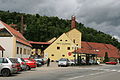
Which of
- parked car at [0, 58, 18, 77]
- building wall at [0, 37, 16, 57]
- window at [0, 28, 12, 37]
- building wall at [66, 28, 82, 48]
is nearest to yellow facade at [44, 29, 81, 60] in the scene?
building wall at [66, 28, 82, 48]

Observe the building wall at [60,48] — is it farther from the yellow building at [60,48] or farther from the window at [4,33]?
the window at [4,33]

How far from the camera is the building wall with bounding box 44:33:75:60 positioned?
8250 centimetres

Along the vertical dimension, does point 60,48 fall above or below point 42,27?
below

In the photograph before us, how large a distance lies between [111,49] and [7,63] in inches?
3711

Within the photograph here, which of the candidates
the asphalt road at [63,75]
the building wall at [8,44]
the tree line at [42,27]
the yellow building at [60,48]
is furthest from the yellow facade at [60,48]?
the asphalt road at [63,75]

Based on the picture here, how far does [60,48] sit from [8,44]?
42875 millimetres

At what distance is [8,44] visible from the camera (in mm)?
41719

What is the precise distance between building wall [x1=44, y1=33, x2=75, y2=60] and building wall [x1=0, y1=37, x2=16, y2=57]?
40510mm

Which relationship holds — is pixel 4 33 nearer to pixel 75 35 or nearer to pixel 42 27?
pixel 75 35

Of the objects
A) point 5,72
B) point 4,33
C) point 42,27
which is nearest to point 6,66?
point 5,72

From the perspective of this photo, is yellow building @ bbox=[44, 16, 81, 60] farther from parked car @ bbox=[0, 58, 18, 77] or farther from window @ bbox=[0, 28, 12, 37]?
parked car @ bbox=[0, 58, 18, 77]

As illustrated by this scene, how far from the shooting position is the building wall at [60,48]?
8250 centimetres

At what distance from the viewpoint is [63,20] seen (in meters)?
137

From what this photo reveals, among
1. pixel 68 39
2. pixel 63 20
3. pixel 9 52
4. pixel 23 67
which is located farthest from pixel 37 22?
pixel 23 67
